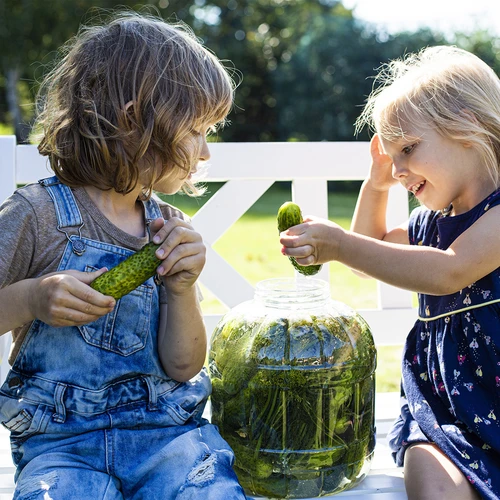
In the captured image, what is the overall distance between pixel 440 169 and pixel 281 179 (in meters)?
0.84

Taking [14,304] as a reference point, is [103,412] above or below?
below

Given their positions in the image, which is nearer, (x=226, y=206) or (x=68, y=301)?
(x=68, y=301)

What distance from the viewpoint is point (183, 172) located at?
2041mm

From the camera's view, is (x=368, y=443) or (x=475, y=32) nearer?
(x=368, y=443)

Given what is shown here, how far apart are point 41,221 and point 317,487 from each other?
40.0 inches

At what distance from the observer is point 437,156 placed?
211 cm

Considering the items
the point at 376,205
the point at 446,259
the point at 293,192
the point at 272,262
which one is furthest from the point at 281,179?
the point at 272,262

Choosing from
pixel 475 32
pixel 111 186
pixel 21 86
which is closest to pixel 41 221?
pixel 111 186

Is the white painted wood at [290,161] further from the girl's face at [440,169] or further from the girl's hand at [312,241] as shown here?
the girl's hand at [312,241]

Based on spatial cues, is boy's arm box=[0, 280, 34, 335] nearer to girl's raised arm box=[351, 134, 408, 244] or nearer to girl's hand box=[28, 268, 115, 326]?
girl's hand box=[28, 268, 115, 326]

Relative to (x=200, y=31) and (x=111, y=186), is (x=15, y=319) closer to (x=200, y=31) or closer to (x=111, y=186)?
(x=111, y=186)

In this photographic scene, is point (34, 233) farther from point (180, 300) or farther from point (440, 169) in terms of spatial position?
point (440, 169)

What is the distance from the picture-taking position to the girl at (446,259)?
1996 mm

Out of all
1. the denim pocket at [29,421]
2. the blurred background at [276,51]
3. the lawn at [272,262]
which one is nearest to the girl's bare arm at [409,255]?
the denim pocket at [29,421]
